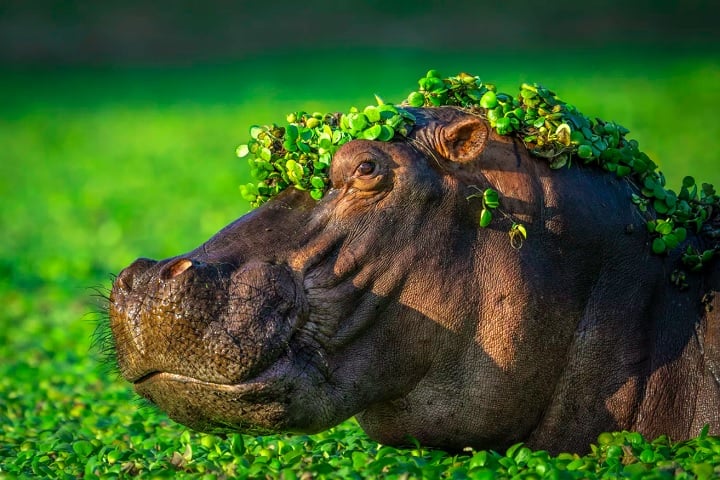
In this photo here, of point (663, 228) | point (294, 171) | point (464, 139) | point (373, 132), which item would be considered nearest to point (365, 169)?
point (373, 132)

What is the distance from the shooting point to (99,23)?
32969mm

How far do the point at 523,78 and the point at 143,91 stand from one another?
9.22m

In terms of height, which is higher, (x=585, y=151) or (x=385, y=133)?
(x=585, y=151)

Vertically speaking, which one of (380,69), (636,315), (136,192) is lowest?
(636,315)

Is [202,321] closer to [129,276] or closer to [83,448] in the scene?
[129,276]

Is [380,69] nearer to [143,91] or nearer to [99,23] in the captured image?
[143,91]

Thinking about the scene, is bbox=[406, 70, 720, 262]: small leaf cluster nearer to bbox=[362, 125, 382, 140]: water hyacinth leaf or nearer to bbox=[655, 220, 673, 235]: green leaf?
bbox=[655, 220, 673, 235]: green leaf

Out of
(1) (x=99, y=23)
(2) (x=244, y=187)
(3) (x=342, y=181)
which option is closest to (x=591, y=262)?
(3) (x=342, y=181)

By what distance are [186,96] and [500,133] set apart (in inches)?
845

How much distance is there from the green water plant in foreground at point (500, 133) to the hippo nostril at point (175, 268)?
1.97 feet

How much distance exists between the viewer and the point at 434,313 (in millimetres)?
4117

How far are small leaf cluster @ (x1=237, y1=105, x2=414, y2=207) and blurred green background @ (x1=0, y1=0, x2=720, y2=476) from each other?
80 centimetres

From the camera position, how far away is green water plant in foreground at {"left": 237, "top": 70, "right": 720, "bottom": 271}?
4.32m

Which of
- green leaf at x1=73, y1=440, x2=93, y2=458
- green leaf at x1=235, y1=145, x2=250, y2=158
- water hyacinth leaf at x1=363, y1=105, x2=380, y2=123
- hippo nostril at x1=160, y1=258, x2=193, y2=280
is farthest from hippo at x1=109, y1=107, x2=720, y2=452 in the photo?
green leaf at x1=73, y1=440, x2=93, y2=458
